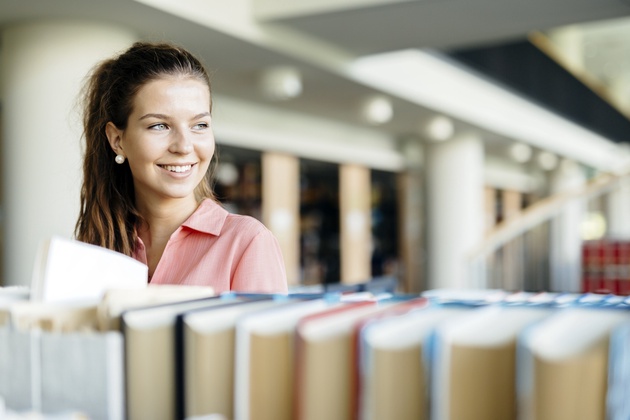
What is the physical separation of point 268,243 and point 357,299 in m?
0.52

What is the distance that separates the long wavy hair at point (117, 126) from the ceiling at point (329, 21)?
2.71m

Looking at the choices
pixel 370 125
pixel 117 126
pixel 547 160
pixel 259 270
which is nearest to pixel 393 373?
pixel 259 270

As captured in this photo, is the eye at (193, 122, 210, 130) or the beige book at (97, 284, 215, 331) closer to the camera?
the beige book at (97, 284, 215, 331)

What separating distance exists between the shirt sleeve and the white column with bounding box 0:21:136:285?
3.47 meters

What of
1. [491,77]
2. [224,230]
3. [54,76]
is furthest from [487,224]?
[224,230]

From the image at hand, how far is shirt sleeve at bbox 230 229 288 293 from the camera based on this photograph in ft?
4.42

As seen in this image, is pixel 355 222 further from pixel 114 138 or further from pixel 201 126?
pixel 201 126

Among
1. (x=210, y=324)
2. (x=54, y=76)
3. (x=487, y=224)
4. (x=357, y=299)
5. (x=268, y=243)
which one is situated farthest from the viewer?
(x=487, y=224)

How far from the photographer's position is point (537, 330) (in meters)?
0.65

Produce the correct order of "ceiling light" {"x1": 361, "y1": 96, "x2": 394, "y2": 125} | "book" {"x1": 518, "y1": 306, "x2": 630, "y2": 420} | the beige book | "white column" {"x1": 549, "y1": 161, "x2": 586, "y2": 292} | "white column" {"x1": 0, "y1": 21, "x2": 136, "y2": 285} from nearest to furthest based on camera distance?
1. "book" {"x1": 518, "y1": 306, "x2": 630, "y2": 420}
2. the beige book
3. "white column" {"x1": 0, "y1": 21, "x2": 136, "y2": 285}
4. "ceiling light" {"x1": 361, "y1": 96, "x2": 394, "y2": 125}
5. "white column" {"x1": 549, "y1": 161, "x2": 586, "y2": 292}

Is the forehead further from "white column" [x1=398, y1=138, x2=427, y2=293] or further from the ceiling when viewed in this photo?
"white column" [x1=398, y1=138, x2=427, y2=293]

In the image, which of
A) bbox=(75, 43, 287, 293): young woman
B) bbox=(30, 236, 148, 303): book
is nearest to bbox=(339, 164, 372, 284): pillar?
bbox=(75, 43, 287, 293): young woman

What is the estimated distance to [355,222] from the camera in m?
10.1

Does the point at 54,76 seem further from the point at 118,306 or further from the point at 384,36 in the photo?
the point at 118,306
